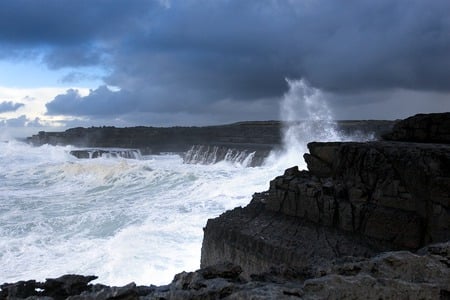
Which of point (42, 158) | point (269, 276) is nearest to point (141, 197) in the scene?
point (269, 276)

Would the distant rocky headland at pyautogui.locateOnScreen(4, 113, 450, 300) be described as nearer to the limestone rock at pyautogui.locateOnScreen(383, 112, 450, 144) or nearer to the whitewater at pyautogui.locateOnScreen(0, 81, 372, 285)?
the limestone rock at pyautogui.locateOnScreen(383, 112, 450, 144)

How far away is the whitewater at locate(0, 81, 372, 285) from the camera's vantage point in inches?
329

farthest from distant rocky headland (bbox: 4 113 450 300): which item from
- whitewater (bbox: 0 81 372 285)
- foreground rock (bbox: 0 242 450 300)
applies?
whitewater (bbox: 0 81 372 285)

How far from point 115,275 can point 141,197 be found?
780cm

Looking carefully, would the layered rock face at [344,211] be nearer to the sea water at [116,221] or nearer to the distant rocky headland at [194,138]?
the sea water at [116,221]

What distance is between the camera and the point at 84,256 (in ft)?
29.6

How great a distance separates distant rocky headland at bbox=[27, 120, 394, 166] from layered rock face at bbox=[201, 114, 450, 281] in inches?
700

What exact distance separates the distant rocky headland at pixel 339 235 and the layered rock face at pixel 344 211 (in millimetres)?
14

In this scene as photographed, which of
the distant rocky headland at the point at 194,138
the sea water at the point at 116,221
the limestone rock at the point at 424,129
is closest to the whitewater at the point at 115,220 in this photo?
the sea water at the point at 116,221

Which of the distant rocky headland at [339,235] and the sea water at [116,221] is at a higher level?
the distant rocky headland at [339,235]

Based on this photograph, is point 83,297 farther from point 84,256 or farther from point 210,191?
point 210,191

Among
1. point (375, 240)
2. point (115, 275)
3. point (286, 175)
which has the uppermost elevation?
point (286, 175)

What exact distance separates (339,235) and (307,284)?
12.2 feet

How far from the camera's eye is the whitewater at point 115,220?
8.35 meters
